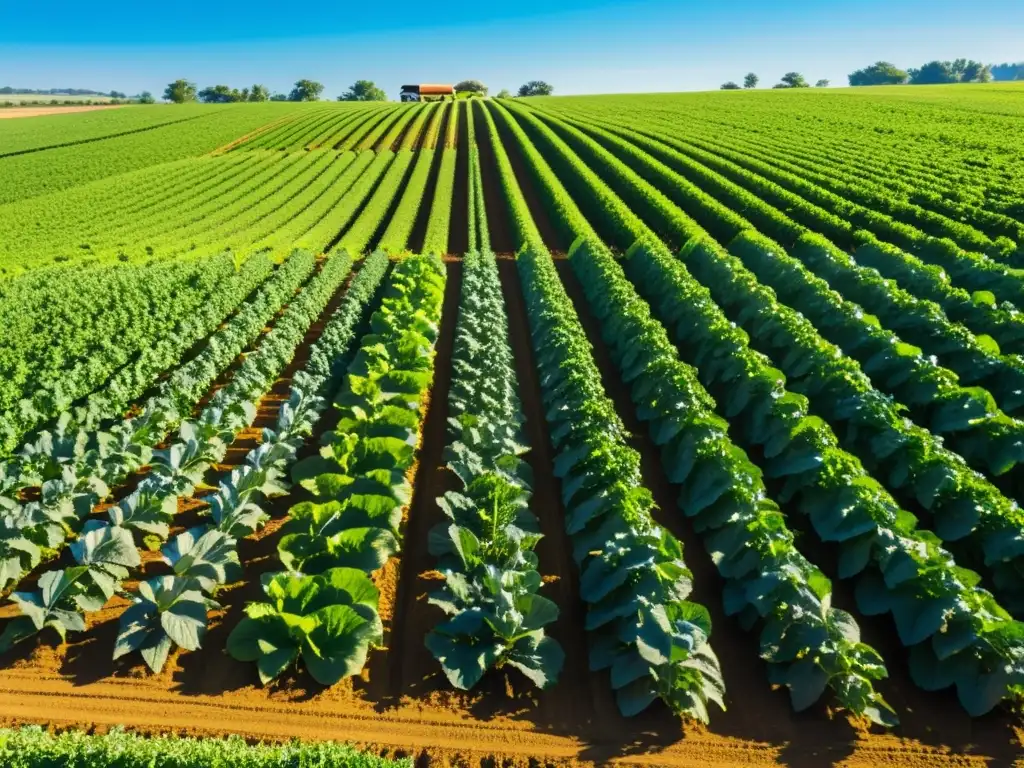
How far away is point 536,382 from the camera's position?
49.3 ft

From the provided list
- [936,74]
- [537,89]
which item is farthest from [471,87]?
[936,74]

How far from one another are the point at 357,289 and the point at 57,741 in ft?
52.3

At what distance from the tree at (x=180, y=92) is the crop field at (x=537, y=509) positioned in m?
143

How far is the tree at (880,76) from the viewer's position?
139625 millimetres

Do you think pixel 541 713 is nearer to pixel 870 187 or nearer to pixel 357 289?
pixel 357 289

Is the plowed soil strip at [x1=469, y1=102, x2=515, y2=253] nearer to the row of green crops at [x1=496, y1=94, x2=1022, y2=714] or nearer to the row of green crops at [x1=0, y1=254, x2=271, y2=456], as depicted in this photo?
the row of green crops at [x1=0, y1=254, x2=271, y2=456]

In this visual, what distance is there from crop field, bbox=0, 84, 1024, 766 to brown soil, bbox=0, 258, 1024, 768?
0.11 feet

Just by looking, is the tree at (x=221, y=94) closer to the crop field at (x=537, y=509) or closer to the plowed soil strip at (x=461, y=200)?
the plowed soil strip at (x=461, y=200)

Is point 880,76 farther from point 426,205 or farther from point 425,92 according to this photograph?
point 426,205

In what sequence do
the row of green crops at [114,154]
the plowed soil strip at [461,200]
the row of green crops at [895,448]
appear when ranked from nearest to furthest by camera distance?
the row of green crops at [895,448]
the plowed soil strip at [461,200]
the row of green crops at [114,154]

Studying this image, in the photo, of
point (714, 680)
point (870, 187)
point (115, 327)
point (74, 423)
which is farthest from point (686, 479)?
point (870, 187)

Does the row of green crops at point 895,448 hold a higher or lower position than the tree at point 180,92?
lower

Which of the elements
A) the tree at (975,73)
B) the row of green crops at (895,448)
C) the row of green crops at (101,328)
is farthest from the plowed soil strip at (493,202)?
the tree at (975,73)

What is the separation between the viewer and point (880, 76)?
14238cm
